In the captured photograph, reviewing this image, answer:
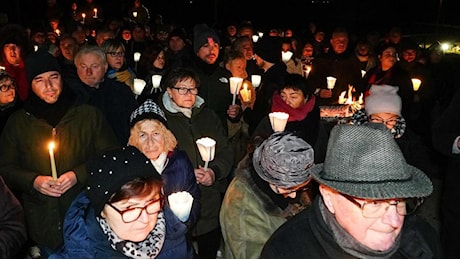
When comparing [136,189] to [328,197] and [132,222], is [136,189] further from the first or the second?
[328,197]

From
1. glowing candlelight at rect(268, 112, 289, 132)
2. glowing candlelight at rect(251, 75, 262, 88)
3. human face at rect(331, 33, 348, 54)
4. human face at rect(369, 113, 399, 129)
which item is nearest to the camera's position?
glowing candlelight at rect(268, 112, 289, 132)

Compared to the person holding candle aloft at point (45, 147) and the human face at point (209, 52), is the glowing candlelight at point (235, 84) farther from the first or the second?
the person holding candle aloft at point (45, 147)

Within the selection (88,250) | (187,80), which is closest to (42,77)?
(187,80)

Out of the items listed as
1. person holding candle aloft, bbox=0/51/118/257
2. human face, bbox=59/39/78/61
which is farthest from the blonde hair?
human face, bbox=59/39/78/61

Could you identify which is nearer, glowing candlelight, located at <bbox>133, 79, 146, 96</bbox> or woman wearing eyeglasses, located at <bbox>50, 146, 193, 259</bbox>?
woman wearing eyeglasses, located at <bbox>50, 146, 193, 259</bbox>

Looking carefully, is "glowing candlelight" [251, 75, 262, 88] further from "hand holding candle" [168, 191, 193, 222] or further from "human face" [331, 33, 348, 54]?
"hand holding candle" [168, 191, 193, 222]

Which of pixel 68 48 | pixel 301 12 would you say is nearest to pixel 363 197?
pixel 68 48

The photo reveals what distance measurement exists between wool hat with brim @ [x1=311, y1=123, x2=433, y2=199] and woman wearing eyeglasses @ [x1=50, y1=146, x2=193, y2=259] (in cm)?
84

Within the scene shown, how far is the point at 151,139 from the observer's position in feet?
12.2

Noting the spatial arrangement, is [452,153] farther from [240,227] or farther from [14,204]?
[14,204]

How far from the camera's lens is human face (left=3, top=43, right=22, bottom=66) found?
22.0 feet

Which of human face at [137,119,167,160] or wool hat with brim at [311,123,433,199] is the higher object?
wool hat with brim at [311,123,433,199]

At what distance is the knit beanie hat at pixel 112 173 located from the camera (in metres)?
2.50

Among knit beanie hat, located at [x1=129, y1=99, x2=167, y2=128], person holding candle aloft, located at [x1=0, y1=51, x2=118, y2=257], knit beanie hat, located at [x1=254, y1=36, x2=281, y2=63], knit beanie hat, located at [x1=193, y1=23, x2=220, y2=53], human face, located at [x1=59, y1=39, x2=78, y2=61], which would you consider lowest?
person holding candle aloft, located at [x1=0, y1=51, x2=118, y2=257]
